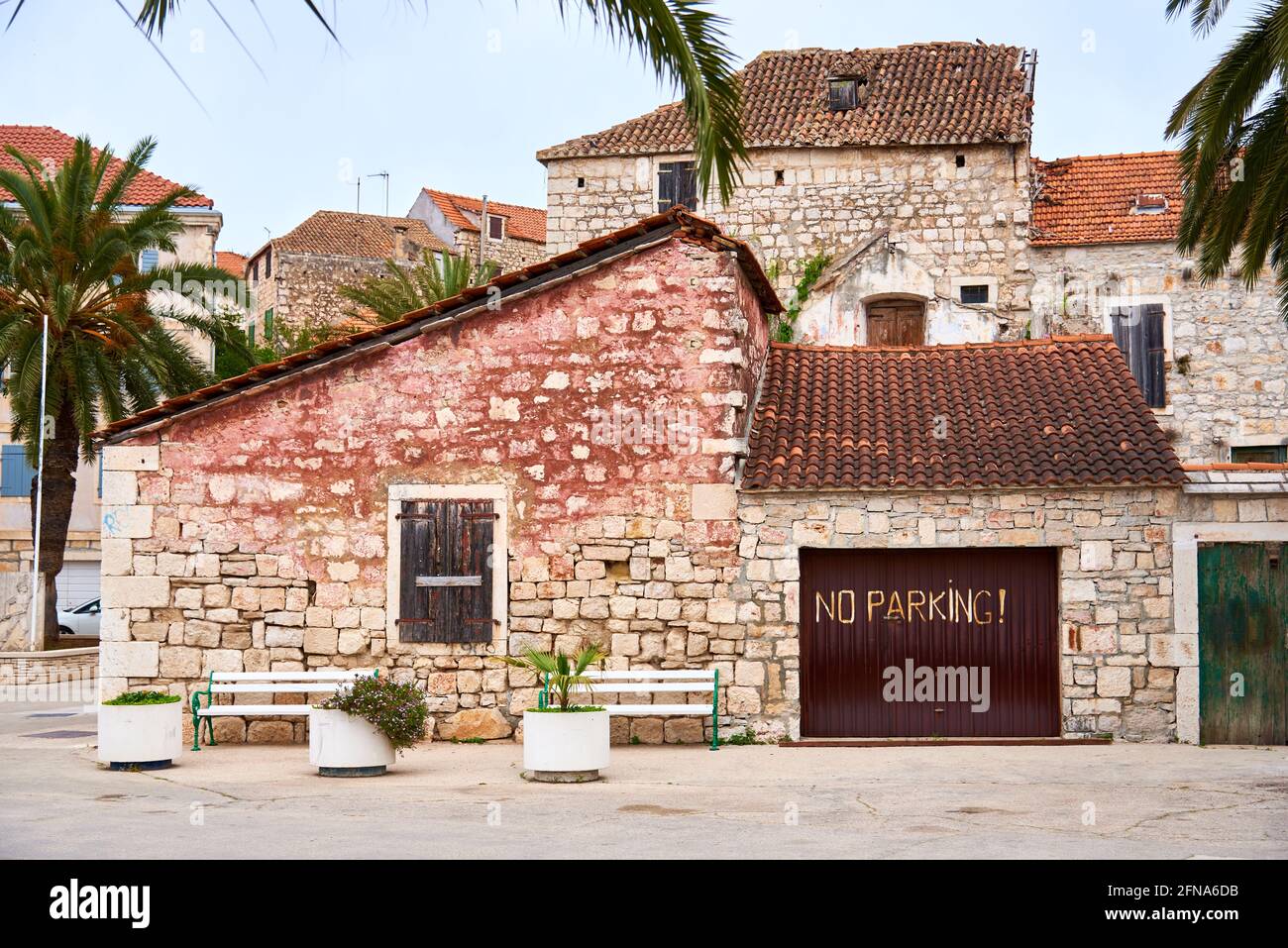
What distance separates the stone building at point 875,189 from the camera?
2433 centimetres

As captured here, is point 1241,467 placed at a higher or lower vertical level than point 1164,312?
lower

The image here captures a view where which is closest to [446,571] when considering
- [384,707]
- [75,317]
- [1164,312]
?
[384,707]

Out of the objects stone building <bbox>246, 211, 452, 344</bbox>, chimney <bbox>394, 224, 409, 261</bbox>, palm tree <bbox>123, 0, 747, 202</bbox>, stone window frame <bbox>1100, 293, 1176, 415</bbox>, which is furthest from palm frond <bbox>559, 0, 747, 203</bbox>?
chimney <bbox>394, 224, 409, 261</bbox>

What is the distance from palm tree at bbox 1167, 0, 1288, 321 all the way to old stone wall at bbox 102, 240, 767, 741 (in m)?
4.68

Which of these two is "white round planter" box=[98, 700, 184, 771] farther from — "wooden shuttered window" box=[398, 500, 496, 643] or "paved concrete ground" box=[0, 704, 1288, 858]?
"wooden shuttered window" box=[398, 500, 496, 643]

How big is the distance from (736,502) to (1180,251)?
570 cm

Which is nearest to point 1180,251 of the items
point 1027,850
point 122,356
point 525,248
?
point 1027,850

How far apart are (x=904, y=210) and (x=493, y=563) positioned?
1374 cm

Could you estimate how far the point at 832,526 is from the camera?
13.8m

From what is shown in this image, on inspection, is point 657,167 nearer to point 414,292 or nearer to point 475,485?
point 414,292

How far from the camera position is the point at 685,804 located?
10.0 meters

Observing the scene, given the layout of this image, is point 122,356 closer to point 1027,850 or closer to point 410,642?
point 410,642

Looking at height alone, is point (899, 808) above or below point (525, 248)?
below

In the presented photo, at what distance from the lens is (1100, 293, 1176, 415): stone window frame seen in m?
24.2
